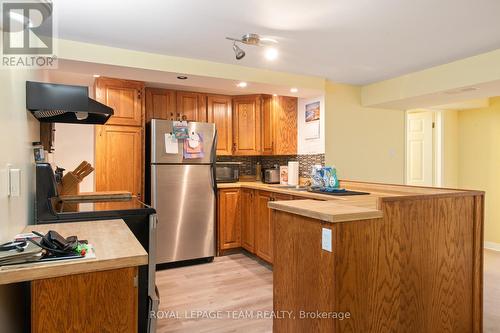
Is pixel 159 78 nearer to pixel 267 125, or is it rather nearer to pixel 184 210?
pixel 184 210

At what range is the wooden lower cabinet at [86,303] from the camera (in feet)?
3.51

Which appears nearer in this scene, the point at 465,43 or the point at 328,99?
the point at 465,43

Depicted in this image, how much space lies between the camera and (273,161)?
15.2 ft

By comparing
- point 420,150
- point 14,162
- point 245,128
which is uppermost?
point 245,128

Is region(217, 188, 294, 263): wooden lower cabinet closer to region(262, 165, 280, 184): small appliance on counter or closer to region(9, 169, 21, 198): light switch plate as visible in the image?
region(262, 165, 280, 184): small appliance on counter

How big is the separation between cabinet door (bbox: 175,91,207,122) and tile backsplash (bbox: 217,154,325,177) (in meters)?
0.70

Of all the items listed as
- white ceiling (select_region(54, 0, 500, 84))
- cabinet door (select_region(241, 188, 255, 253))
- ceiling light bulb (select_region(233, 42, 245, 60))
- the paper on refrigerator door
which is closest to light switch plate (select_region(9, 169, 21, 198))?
white ceiling (select_region(54, 0, 500, 84))

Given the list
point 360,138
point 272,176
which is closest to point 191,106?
point 272,176

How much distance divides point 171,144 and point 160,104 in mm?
655

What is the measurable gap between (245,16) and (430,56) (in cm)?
190

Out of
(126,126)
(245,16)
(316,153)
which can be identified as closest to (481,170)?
(316,153)

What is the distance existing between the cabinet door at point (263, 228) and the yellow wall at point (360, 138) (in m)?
0.97

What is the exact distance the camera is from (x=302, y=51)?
282 centimetres

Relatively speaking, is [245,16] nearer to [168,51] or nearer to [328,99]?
[168,51]
